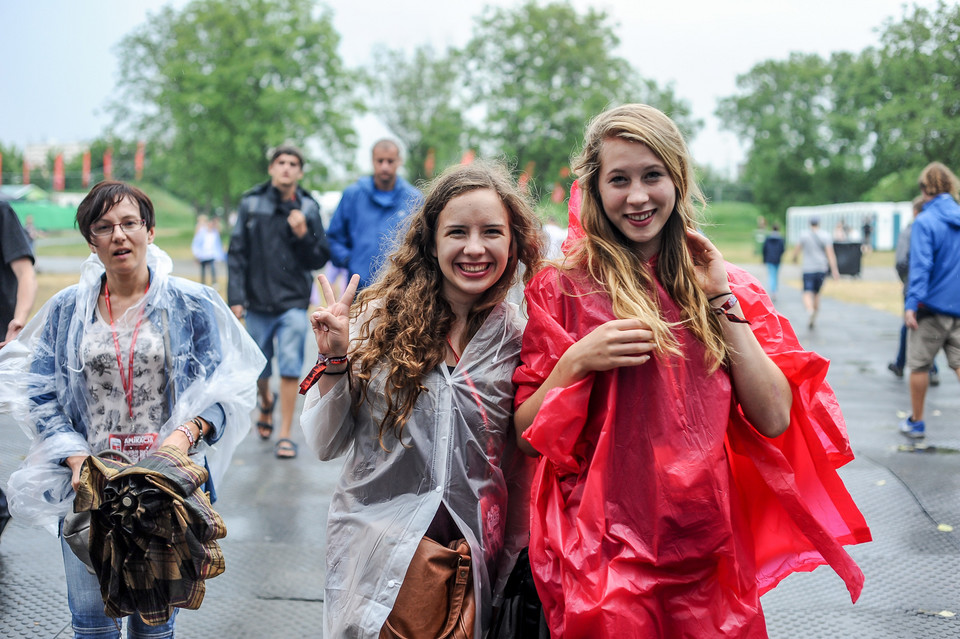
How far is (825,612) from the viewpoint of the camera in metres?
3.82

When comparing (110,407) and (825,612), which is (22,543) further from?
(825,612)

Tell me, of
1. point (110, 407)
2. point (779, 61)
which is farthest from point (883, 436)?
point (779, 61)

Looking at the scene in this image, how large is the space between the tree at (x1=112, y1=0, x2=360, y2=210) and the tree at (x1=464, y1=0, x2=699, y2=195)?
11116 mm

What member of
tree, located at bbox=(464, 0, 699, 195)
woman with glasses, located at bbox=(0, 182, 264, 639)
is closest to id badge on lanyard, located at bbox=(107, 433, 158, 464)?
woman with glasses, located at bbox=(0, 182, 264, 639)

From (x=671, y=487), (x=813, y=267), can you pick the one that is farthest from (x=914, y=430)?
(x=813, y=267)

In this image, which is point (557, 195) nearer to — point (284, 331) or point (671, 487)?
point (284, 331)

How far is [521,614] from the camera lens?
2.22 m

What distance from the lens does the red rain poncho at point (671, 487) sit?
2.05m

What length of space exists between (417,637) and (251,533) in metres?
2.90

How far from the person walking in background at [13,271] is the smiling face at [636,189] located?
350cm

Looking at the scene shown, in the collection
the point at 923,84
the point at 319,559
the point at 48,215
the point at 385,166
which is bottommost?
the point at 319,559

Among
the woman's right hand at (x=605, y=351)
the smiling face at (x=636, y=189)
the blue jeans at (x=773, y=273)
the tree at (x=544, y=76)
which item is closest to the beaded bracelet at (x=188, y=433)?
the woman's right hand at (x=605, y=351)

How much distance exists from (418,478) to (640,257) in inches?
31.7

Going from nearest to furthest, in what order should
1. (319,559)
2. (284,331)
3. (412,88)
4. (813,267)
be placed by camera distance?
(319,559) < (284,331) < (813,267) < (412,88)
